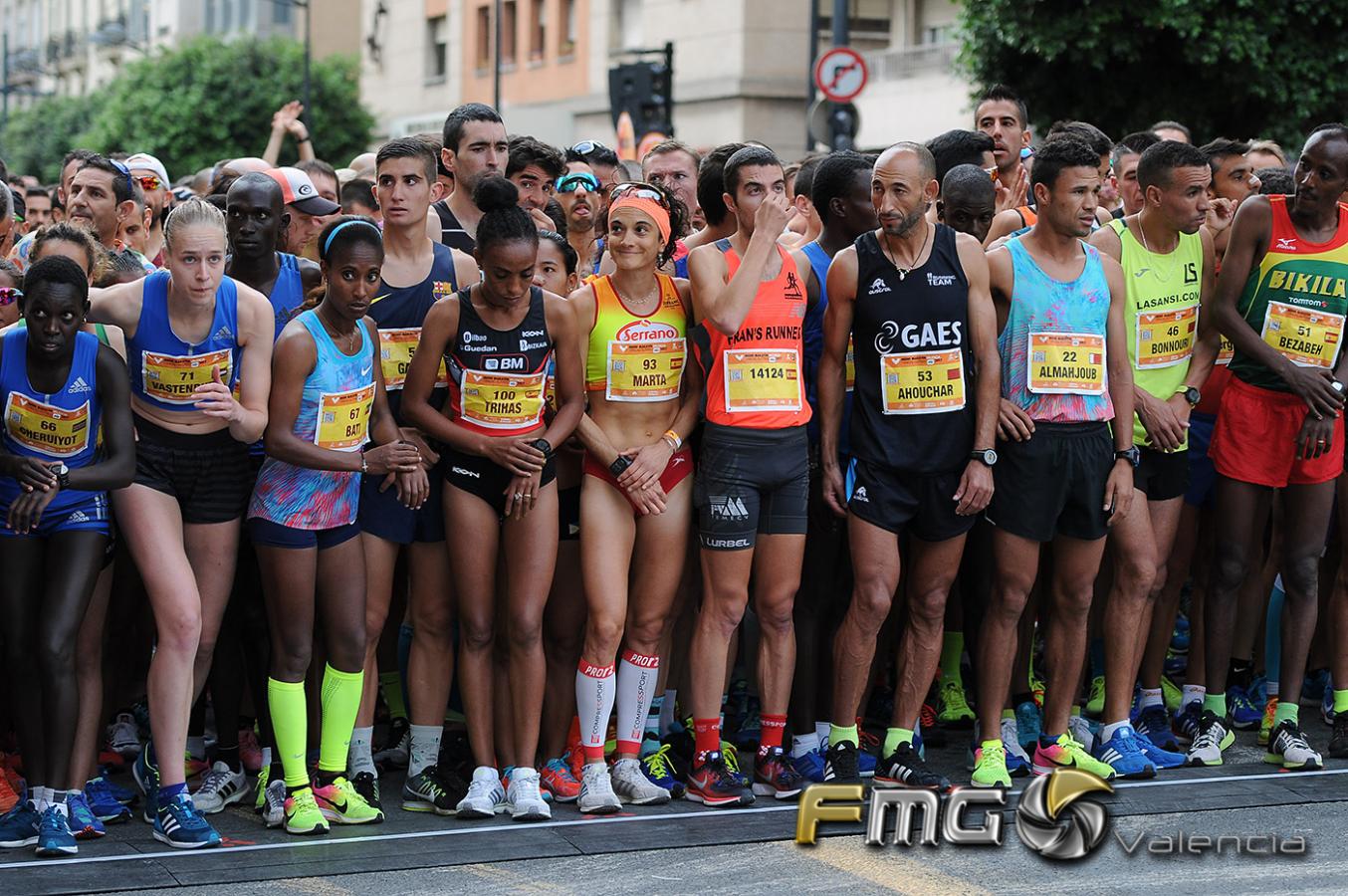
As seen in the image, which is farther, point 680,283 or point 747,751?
point 747,751

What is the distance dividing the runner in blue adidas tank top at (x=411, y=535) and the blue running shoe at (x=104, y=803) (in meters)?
0.83

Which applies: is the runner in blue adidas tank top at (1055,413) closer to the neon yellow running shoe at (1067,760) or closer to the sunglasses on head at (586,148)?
the neon yellow running shoe at (1067,760)

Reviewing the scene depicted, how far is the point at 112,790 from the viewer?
6883mm

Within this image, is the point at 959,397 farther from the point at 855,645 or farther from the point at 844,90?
the point at 844,90

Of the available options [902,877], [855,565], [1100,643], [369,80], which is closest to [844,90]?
[1100,643]

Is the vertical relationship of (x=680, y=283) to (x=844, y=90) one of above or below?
below

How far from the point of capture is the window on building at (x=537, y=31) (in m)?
42.7

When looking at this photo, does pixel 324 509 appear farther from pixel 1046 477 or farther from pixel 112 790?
pixel 1046 477

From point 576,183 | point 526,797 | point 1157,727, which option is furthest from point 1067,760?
point 576,183

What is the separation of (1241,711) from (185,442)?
4.71m

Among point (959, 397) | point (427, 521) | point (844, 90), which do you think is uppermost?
point (844, 90)

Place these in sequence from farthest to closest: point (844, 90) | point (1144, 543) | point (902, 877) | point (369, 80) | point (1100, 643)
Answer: point (369, 80) < point (844, 90) < point (1100, 643) < point (1144, 543) < point (902, 877)

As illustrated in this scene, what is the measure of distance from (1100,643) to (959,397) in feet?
6.41

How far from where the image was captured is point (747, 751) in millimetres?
7957
